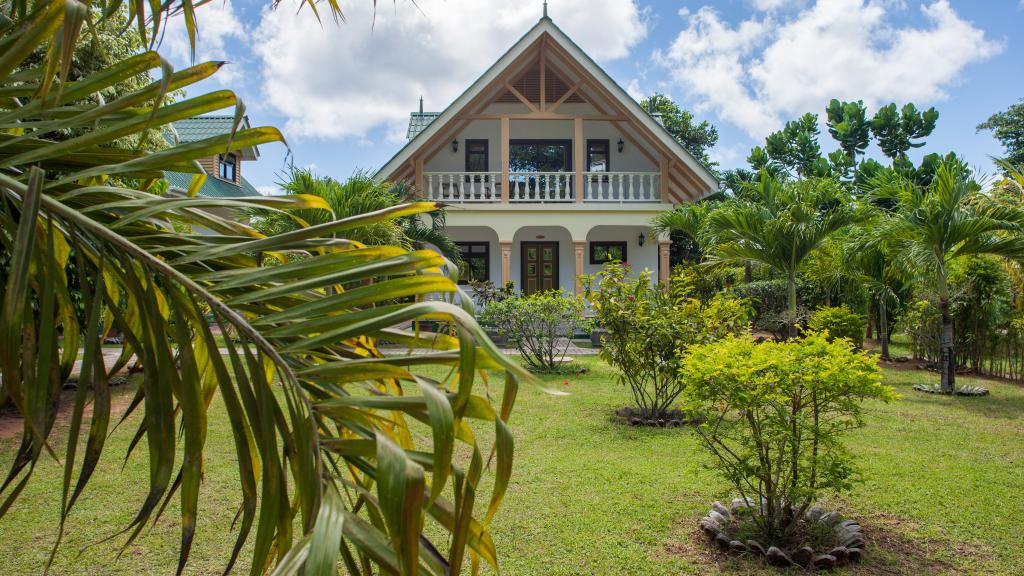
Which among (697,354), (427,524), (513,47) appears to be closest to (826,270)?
(513,47)

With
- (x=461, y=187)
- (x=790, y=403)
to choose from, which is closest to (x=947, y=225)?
(x=790, y=403)

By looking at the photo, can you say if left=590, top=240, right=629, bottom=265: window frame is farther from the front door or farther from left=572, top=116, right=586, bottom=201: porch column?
left=572, top=116, right=586, bottom=201: porch column

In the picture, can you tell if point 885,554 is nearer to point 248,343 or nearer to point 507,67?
point 248,343

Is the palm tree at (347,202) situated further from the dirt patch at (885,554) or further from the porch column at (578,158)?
the dirt patch at (885,554)

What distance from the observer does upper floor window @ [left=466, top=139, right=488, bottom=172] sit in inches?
747

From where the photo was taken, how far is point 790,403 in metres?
3.96

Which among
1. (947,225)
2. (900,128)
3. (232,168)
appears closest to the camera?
(947,225)

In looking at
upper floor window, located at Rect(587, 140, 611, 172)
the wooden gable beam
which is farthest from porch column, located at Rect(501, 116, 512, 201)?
upper floor window, located at Rect(587, 140, 611, 172)

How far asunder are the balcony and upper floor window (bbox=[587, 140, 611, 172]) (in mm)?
529

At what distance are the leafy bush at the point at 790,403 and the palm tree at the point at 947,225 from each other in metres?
6.56

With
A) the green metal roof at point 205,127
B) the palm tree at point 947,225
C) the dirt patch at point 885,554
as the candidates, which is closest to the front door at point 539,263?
the green metal roof at point 205,127

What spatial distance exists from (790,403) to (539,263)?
15730 millimetres

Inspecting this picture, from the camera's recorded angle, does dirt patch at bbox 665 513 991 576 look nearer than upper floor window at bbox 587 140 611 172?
Yes

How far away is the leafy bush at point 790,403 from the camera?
373cm
